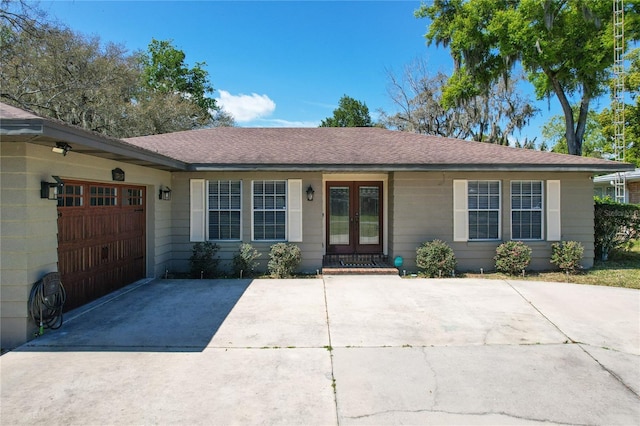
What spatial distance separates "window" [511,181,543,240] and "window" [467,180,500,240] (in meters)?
0.40

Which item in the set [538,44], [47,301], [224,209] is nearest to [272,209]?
[224,209]

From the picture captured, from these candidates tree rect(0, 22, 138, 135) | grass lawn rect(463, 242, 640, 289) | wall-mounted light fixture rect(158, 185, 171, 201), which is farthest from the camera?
tree rect(0, 22, 138, 135)

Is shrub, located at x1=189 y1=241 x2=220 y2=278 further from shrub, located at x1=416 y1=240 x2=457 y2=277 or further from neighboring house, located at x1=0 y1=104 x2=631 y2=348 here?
shrub, located at x1=416 y1=240 x2=457 y2=277

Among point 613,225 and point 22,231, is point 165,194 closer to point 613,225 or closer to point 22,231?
point 22,231

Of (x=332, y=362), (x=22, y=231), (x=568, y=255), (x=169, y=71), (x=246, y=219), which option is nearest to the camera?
(x=332, y=362)

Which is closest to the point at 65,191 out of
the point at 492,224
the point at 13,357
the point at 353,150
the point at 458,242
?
the point at 13,357

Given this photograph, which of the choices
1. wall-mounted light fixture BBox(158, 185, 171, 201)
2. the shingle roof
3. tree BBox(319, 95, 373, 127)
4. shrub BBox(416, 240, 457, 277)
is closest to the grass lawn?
shrub BBox(416, 240, 457, 277)

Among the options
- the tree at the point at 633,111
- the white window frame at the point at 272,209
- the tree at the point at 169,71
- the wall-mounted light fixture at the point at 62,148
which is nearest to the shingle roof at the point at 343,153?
the white window frame at the point at 272,209

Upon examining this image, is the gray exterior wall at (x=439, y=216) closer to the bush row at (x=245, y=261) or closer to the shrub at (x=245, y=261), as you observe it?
the bush row at (x=245, y=261)

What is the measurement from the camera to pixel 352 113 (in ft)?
111

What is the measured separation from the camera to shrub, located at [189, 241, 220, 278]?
8094mm

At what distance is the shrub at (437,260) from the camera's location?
26.5ft

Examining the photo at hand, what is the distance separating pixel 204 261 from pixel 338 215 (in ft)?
12.3

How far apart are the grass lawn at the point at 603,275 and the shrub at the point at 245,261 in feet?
16.5
